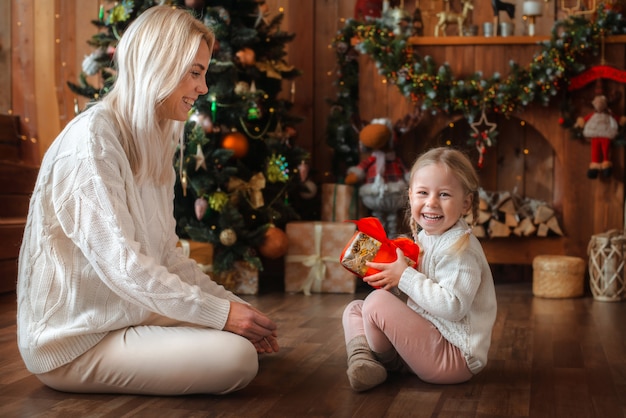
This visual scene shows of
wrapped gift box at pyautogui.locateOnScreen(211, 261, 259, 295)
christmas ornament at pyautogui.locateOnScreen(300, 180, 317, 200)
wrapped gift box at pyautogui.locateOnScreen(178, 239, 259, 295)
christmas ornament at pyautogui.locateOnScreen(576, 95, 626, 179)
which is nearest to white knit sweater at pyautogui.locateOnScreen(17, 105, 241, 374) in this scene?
wrapped gift box at pyautogui.locateOnScreen(178, 239, 259, 295)

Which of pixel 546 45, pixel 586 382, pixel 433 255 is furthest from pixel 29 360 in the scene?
pixel 546 45

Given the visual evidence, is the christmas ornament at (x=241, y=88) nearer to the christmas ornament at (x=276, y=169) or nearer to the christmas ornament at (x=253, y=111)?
the christmas ornament at (x=253, y=111)

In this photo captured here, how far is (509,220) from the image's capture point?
4.21 m

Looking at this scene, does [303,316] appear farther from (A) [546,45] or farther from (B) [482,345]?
(A) [546,45]

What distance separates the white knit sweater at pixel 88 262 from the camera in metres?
1.84

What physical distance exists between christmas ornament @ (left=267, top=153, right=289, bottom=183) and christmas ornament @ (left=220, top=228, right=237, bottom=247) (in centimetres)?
35

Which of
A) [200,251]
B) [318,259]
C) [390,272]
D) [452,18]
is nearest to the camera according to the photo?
[390,272]

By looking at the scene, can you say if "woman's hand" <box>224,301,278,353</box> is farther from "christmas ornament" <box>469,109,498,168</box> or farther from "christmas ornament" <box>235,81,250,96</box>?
"christmas ornament" <box>469,109,498,168</box>

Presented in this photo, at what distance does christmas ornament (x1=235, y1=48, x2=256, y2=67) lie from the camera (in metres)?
3.80

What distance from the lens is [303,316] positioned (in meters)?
3.25

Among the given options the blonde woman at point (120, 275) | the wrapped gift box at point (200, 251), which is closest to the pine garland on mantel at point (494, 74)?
the wrapped gift box at point (200, 251)

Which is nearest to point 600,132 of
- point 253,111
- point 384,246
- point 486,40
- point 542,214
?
point 542,214

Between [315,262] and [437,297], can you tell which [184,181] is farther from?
[437,297]

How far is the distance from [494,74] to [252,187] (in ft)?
4.46
